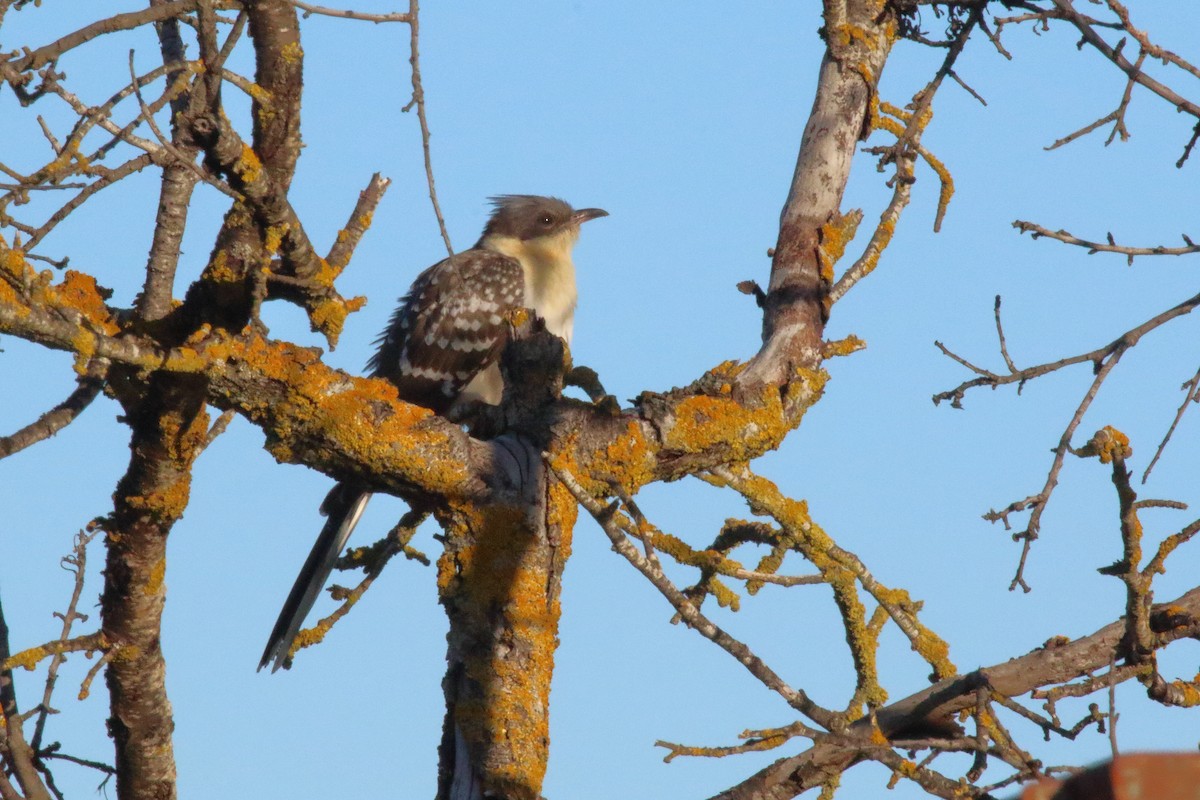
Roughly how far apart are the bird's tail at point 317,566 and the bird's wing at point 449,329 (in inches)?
49.2

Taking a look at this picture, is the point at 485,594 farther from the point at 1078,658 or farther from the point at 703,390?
the point at 1078,658

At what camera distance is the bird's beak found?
832cm

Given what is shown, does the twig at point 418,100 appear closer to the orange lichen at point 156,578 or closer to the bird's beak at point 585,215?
the orange lichen at point 156,578

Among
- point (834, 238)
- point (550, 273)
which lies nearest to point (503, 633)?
point (834, 238)

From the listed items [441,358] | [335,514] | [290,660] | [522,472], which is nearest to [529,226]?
[441,358]

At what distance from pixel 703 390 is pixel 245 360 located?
1.41 meters

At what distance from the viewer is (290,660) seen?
4672mm

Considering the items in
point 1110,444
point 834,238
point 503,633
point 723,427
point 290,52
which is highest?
point 834,238

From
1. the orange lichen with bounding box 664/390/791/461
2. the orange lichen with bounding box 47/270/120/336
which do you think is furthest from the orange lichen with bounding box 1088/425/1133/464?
the orange lichen with bounding box 47/270/120/336

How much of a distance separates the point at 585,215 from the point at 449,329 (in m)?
1.99

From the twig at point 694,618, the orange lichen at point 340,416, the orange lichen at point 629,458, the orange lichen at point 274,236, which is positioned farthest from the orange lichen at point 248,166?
the orange lichen at point 629,458

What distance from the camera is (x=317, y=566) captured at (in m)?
5.19

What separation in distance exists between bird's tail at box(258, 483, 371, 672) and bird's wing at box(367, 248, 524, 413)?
1.25m

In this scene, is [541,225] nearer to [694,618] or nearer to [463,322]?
[463,322]
